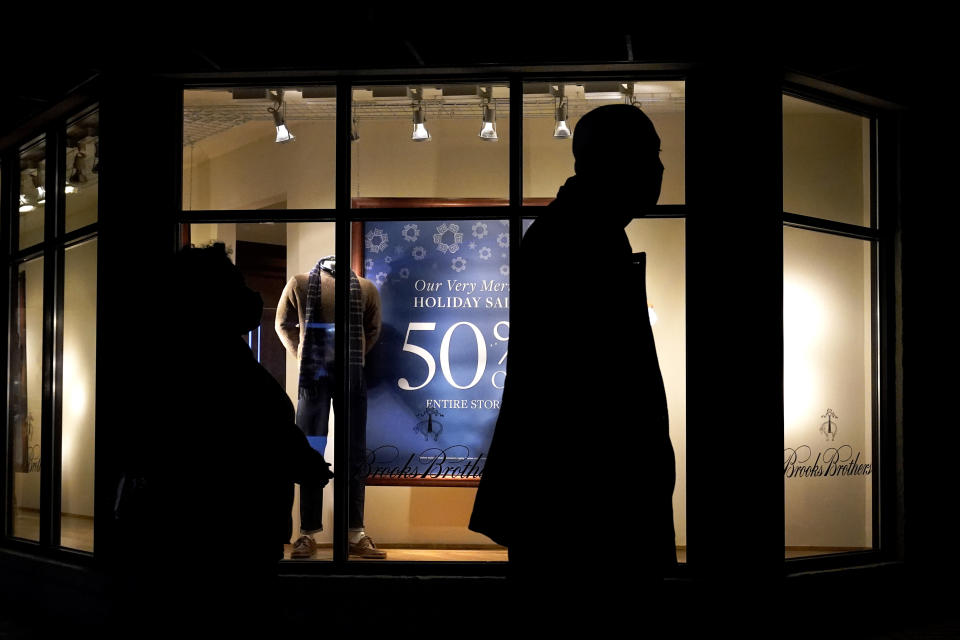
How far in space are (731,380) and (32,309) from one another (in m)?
5.09

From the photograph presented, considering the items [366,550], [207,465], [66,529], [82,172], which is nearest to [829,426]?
[366,550]

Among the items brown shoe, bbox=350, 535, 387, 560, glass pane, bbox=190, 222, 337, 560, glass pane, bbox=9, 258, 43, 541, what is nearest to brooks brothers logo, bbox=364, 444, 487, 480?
glass pane, bbox=190, 222, 337, 560

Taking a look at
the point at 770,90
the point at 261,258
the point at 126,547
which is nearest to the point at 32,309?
the point at 261,258

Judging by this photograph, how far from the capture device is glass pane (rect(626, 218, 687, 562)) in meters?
5.47

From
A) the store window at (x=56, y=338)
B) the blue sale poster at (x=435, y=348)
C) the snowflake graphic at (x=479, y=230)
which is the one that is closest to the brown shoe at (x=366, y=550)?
the blue sale poster at (x=435, y=348)

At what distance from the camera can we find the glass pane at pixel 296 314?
226 inches

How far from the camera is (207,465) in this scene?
259cm

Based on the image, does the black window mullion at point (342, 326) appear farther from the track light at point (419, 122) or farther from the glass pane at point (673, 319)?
the glass pane at point (673, 319)

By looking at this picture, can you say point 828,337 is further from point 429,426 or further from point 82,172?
point 82,172

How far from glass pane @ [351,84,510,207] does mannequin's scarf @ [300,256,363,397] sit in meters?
0.48

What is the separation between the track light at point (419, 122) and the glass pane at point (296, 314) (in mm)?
816

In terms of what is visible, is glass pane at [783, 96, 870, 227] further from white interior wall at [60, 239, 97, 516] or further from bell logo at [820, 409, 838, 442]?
white interior wall at [60, 239, 97, 516]

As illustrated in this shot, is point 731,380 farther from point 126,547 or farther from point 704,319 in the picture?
point 126,547

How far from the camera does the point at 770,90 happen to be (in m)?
5.41
